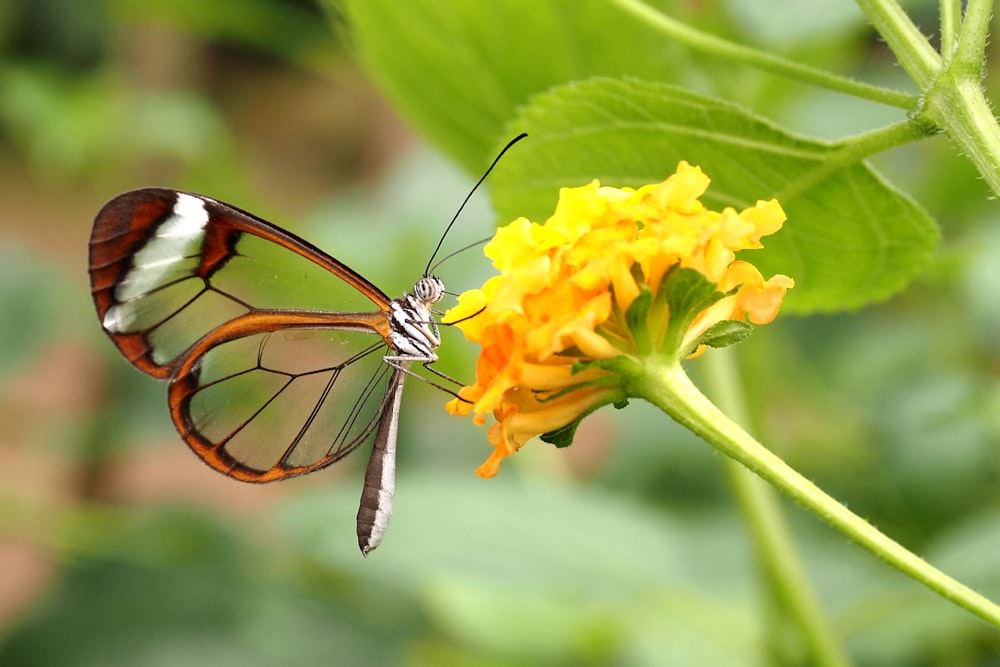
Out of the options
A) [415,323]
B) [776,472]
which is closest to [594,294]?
[776,472]

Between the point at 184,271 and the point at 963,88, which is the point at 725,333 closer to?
the point at 963,88

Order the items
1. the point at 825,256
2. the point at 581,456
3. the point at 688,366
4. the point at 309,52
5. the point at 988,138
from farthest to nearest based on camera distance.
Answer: the point at 581,456 < the point at 309,52 < the point at 688,366 < the point at 825,256 < the point at 988,138

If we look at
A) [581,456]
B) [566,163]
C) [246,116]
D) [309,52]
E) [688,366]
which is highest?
[246,116]

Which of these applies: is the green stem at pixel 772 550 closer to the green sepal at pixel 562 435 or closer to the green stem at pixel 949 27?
the green sepal at pixel 562 435

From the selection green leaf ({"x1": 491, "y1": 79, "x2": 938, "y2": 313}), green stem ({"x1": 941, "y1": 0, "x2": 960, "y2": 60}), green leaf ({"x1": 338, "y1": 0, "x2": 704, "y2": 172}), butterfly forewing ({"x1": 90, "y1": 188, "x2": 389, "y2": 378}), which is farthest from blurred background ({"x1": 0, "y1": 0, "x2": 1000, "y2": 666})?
green stem ({"x1": 941, "y1": 0, "x2": 960, "y2": 60})

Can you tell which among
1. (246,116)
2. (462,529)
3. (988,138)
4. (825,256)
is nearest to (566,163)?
(825,256)

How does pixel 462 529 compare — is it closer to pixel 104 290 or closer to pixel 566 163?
pixel 104 290

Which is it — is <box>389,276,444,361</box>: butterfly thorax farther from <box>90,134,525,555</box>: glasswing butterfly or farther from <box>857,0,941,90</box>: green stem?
<box>857,0,941,90</box>: green stem
